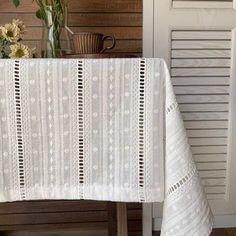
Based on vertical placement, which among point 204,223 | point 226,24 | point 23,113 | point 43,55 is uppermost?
point 226,24

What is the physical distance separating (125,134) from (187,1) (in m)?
0.76

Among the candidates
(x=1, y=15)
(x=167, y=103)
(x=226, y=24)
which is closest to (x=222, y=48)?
(x=226, y=24)

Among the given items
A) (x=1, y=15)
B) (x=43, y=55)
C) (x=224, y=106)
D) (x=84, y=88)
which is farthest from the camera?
(x=224, y=106)

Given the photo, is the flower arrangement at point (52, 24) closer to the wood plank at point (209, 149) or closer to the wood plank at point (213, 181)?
the wood plank at point (209, 149)

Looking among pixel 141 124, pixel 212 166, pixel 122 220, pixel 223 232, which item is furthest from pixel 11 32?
pixel 223 232

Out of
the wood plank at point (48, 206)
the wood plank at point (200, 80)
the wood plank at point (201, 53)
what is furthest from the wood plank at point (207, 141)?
the wood plank at point (48, 206)

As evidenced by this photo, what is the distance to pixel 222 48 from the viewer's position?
1.34m

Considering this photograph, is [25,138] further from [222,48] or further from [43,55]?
[222,48]

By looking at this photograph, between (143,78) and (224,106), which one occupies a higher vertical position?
(143,78)

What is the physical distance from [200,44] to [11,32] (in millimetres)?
736

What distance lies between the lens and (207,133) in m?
1.39

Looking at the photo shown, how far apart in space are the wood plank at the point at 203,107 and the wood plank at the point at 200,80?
9 centimetres

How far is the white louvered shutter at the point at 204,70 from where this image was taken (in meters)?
1.31

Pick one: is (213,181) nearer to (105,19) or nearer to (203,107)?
(203,107)
